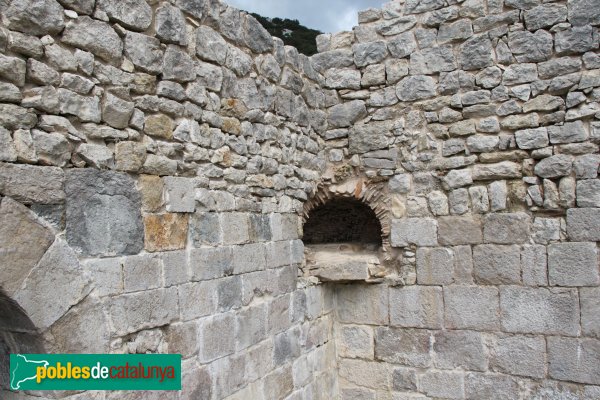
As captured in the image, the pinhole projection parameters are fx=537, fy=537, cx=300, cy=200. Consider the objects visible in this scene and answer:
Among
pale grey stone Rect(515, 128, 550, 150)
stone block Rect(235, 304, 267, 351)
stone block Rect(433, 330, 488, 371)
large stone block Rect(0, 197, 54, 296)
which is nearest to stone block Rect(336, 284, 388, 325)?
stone block Rect(433, 330, 488, 371)

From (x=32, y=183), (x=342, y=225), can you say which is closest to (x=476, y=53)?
(x=342, y=225)

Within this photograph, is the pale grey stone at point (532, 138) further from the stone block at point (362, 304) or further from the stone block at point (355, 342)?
the stone block at point (355, 342)

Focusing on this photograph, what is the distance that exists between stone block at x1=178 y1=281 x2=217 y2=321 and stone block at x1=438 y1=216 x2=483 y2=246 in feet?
7.49

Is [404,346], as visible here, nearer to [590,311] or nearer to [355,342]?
[355,342]

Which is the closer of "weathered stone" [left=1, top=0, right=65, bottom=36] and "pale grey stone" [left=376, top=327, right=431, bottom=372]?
"weathered stone" [left=1, top=0, right=65, bottom=36]

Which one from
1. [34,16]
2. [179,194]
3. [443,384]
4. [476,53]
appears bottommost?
[443,384]

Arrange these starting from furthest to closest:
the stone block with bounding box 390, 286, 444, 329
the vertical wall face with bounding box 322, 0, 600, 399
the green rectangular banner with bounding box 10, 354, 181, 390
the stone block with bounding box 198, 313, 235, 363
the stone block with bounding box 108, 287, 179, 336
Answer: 1. the stone block with bounding box 390, 286, 444, 329
2. the vertical wall face with bounding box 322, 0, 600, 399
3. the stone block with bounding box 198, 313, 235, 363
4. the stone block with bounding box 108, 287, 179, 336
5. the green rectangular banner with bounding box 10, 354, 181, 390

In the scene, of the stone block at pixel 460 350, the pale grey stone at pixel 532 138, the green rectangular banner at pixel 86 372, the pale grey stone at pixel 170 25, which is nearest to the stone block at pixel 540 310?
the stone block at pixel 460 350

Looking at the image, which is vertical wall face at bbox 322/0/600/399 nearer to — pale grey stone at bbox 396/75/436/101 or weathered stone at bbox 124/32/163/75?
pale grey stone at bbox 396/75/436/101

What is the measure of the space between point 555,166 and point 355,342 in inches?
94.6

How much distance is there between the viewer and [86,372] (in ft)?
8.53

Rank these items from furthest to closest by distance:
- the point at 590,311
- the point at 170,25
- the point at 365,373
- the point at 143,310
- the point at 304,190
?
the point at 365,373
the point at 304,190
the point at 590,311
the point at 170,25
the point at 143,310

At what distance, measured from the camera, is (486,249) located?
4.65 meters

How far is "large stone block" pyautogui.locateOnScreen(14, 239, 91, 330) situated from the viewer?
94.2 inches
